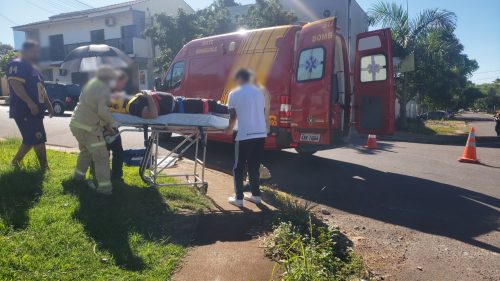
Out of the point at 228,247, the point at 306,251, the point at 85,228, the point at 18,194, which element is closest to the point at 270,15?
the point at 18,194

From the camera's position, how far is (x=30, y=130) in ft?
16.4

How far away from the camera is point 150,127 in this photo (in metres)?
4.75

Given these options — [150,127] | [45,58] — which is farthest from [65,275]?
[150,127]

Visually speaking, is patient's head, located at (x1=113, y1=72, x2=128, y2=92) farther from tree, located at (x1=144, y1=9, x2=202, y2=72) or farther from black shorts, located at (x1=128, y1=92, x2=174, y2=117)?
tree, located at (x1=144, y1=9, x2=202, y2=72)

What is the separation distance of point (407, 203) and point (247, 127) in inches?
97.9

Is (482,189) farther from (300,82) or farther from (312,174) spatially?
(300,82)

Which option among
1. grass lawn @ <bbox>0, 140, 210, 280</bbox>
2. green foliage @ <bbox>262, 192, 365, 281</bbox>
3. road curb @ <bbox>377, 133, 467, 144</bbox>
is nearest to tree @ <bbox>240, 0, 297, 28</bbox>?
Result: road curb @ <bbox>377, 133, 467, 144</bbox>

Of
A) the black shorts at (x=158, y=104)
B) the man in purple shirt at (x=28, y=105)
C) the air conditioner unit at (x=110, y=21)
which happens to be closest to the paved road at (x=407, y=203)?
the black shorts at (x=158, y=104)

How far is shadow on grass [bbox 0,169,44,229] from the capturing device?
3500 mm

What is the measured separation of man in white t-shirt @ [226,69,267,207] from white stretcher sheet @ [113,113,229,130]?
0.24 metres

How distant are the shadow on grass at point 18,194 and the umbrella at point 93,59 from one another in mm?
1486

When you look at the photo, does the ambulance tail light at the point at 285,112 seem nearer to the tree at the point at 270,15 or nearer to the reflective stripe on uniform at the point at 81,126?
the reflective stripe on uniform at the point at 81,126

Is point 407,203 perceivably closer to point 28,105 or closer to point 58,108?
point 28,105

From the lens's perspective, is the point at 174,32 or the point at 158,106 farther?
the point at 174,32
